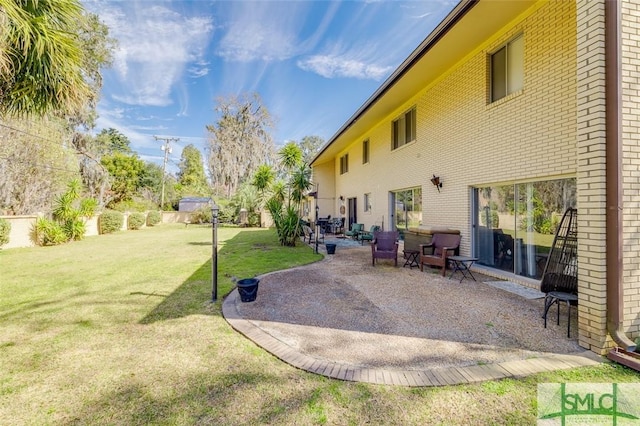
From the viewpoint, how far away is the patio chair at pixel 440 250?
667cm

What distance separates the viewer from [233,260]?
8.77 metres

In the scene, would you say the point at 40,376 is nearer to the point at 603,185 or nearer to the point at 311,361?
the point at 311,361

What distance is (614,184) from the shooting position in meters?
2.96

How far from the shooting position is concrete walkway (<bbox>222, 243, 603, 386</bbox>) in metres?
2.79

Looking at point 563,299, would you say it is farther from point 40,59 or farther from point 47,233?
point 47,233

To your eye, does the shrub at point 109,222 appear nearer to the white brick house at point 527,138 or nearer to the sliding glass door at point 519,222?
the white brick house at point 527,138

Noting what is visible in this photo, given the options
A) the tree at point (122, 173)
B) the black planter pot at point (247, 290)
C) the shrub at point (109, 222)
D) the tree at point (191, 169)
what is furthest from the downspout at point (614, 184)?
the tree at point (191, 169)

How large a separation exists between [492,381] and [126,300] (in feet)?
18.3

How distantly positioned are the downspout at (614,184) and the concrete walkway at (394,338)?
0.49m

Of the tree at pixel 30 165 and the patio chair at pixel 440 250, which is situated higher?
the tree at pixel 30 165

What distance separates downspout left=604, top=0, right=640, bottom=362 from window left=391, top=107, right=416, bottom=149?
6.97m

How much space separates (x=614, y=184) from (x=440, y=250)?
14.7ft

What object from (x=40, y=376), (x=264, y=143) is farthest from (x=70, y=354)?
(x=264, y=143)

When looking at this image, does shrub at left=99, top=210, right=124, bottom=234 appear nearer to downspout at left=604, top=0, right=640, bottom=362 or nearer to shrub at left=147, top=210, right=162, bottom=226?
shrub at left=147, top=210, right=162, bottom=226
